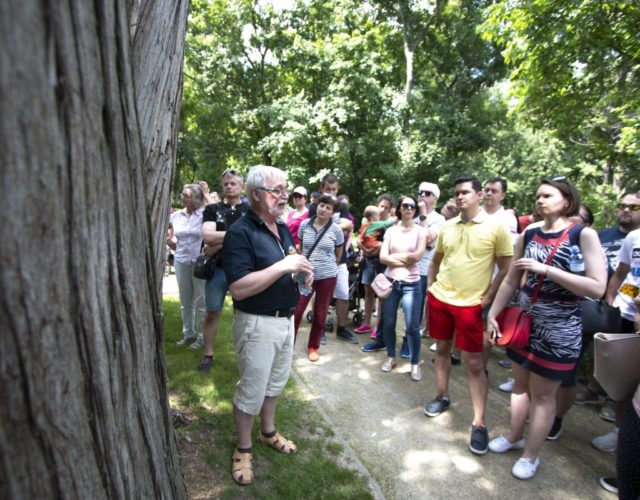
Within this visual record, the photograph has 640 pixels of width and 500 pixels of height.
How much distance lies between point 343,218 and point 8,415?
5.04 m

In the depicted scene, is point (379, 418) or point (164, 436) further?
point (379, 418)

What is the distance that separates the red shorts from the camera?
3119mm

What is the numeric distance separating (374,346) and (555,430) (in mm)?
2291

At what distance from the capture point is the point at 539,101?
7965mm

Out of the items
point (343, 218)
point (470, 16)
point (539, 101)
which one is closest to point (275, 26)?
point (470, 16)

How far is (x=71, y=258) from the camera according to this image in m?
0.82

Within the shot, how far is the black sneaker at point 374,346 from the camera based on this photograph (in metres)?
5.13

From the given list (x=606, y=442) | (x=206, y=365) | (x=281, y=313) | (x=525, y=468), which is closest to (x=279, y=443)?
(x=281, y=313)

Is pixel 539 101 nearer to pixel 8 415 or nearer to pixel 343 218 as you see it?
pixel 343 218

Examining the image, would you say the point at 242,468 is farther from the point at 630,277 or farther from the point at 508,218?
the point at 508,218

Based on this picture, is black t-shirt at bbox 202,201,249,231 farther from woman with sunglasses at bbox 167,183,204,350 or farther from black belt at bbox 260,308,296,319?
black belt at bbox 260,308,296,319

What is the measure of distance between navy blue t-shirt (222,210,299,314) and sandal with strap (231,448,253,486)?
1115 mm

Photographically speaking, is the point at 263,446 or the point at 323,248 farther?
the point at 323,248

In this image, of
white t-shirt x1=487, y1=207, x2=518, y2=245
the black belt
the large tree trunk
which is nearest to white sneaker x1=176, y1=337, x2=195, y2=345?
the black belt
